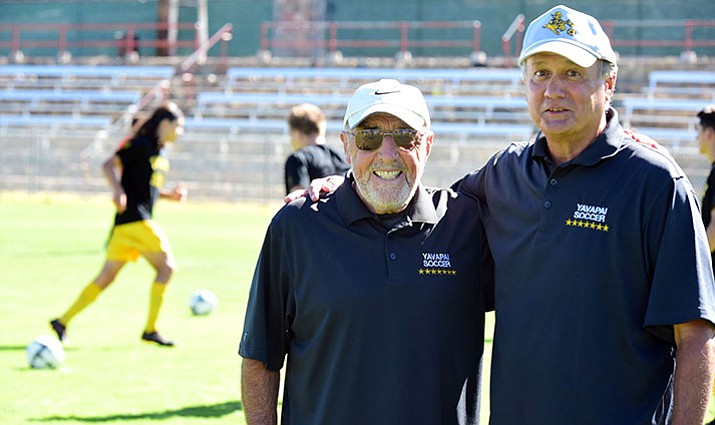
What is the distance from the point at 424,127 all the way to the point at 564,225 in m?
0.62

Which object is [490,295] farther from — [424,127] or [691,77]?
[691,77]

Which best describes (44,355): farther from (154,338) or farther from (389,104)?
(389,104)

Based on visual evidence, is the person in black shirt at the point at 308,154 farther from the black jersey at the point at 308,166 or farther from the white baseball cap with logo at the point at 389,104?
the white baseball cap with logo at the point at 389,104

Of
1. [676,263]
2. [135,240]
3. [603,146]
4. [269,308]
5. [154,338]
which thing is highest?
[603,146]

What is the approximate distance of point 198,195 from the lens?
28391 millimetres

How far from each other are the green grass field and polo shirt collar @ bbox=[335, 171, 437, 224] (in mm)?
3154

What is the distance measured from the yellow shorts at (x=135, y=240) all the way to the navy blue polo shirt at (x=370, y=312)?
21.8ft

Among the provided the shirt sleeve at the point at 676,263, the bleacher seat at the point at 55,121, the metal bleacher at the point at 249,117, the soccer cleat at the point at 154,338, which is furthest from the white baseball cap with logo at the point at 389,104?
the bleacher seat at the point at 55,121

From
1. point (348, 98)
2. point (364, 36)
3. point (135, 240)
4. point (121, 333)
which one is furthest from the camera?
point (364, 36)

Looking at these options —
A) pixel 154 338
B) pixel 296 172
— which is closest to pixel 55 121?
pixel 154 338

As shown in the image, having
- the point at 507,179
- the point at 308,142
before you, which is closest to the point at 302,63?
the point at 308,142

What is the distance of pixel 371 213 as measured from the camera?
12.5ft

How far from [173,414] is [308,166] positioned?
2326 mm

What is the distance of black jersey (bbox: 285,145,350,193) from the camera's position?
8767mm
